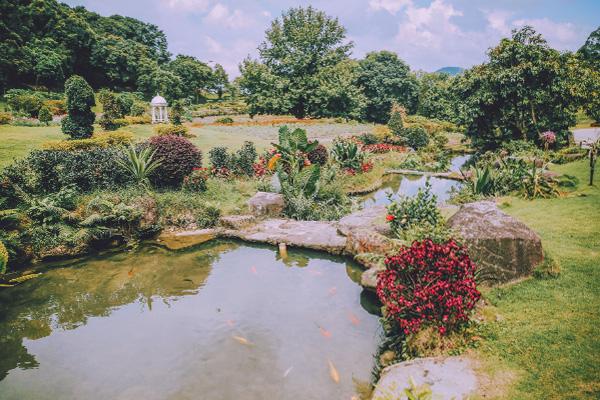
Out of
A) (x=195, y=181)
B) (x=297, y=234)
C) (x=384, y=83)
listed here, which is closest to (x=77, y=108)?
(x=195, y=181)

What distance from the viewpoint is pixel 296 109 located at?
42.0 meters

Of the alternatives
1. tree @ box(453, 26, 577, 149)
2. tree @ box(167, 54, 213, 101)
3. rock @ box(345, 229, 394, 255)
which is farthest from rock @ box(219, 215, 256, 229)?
tree @ box(167, 54, 213, 101)

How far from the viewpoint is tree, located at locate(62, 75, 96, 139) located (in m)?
15.1

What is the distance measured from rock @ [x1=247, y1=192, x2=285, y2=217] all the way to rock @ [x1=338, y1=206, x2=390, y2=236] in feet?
5.93

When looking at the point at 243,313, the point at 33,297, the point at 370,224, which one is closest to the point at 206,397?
the point at 243,313

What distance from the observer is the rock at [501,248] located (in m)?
4.68

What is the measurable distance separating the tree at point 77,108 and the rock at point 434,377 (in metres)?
16.5

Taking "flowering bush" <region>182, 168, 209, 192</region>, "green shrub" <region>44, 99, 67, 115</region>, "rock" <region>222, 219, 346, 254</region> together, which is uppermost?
"green shrub" <region>44, 99, 67, 115</region>

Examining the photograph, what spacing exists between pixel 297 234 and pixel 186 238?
8.63 feet

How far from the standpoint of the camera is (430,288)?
3.76 m

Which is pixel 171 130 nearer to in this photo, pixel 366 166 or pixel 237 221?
pixel 366 166

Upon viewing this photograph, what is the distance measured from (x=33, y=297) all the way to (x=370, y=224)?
6431 mm

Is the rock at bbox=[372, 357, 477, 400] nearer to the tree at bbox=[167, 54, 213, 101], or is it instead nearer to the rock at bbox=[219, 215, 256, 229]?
the rock at bbox=[219, 215, 256, 229]

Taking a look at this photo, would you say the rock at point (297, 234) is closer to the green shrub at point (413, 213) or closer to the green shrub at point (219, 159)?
the green shrub at point (413, 213)
